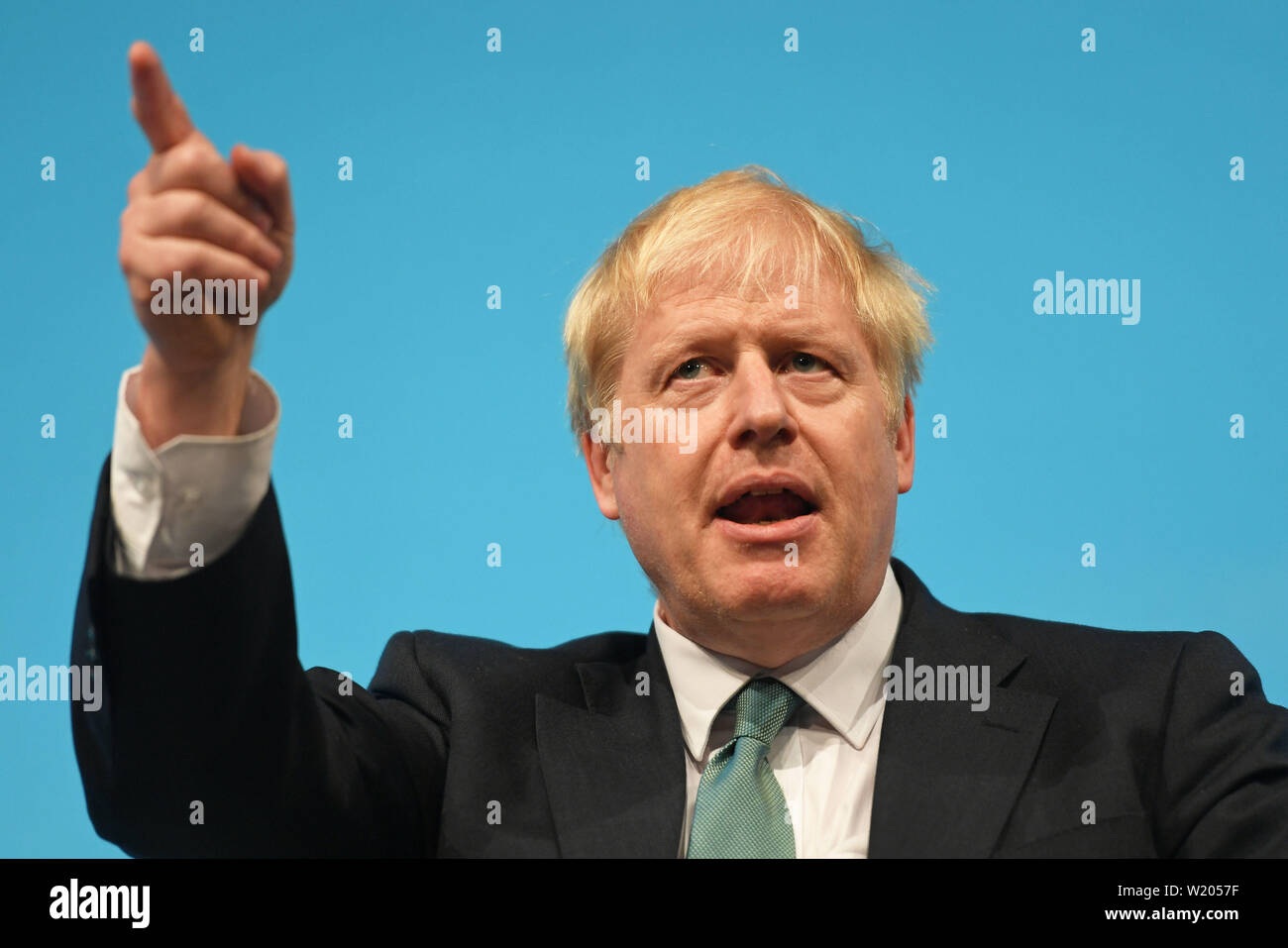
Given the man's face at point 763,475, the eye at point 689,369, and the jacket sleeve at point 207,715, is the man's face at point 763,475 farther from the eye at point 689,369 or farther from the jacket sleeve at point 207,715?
the jacket sleeve at point 207,715

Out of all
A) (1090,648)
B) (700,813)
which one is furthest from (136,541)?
(1090,648)

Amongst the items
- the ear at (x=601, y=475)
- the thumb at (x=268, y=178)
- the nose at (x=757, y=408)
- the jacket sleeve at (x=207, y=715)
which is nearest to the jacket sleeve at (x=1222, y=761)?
the nose at (x=757, y=408)

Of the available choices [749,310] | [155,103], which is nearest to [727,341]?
[749,310]

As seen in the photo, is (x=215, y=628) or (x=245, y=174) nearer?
(x=245, y=174)

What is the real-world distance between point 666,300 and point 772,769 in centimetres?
82

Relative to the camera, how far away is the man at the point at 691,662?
172cm

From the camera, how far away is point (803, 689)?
2.27 meters

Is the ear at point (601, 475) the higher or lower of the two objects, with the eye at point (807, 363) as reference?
lower

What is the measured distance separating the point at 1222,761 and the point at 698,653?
0.84 m

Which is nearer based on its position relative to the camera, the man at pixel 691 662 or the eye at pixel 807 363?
the man at pixel 691 662

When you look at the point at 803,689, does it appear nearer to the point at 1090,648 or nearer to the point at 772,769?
the point at 772,769

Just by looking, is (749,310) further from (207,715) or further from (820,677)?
(207,715)

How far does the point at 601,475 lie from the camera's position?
2.65m
